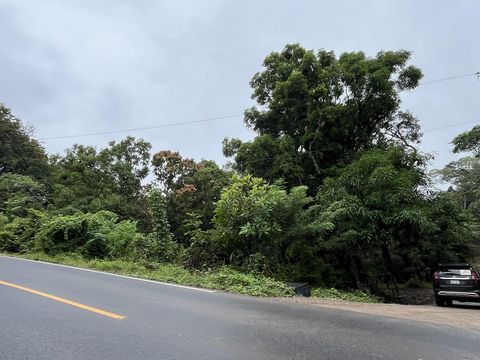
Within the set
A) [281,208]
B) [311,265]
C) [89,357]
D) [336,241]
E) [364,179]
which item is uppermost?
[364,179]

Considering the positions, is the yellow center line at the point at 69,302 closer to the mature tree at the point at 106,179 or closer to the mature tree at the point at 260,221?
the mature tree at the point at 260,221

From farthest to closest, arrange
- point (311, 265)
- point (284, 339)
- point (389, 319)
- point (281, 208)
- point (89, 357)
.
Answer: point (311, 265), point (281, 208), point (389, 319), point (284, 339), point (89, 357)

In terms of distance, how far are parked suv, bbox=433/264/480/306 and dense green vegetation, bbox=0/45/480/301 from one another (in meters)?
2.05

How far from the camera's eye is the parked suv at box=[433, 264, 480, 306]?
12.7m

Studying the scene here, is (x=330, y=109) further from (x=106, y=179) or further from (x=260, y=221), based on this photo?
(x=106, y=179)

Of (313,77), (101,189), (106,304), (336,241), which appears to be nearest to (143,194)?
(101,189)

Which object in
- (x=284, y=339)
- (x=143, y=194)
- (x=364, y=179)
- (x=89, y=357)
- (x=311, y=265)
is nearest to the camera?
(x=89, y=357)

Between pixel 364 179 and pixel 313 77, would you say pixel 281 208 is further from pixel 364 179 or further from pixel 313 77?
pixel 313 77

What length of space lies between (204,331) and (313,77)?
56.5ft

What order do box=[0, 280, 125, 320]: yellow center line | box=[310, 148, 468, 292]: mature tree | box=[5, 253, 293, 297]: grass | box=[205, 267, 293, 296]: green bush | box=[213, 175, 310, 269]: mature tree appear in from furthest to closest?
box=[310, 148, 468, 292]: mature tree < box=[213, 175, 310, 269]: mature tree < box=[5, 253, 293, 297]: grass < box=[205, 267, 293, 296]: green bush < box=[0, 280, 125, 320]: yellow center line

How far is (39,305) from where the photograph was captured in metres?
6.82

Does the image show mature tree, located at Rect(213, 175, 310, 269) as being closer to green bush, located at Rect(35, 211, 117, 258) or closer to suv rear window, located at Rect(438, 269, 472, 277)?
suv rear window, located at Rect(438, 269, 472, 277)

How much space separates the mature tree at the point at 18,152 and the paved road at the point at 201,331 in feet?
110

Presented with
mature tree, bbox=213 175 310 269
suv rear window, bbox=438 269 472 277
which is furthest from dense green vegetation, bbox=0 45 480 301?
suv rear window, bbox=438 269 472 277
